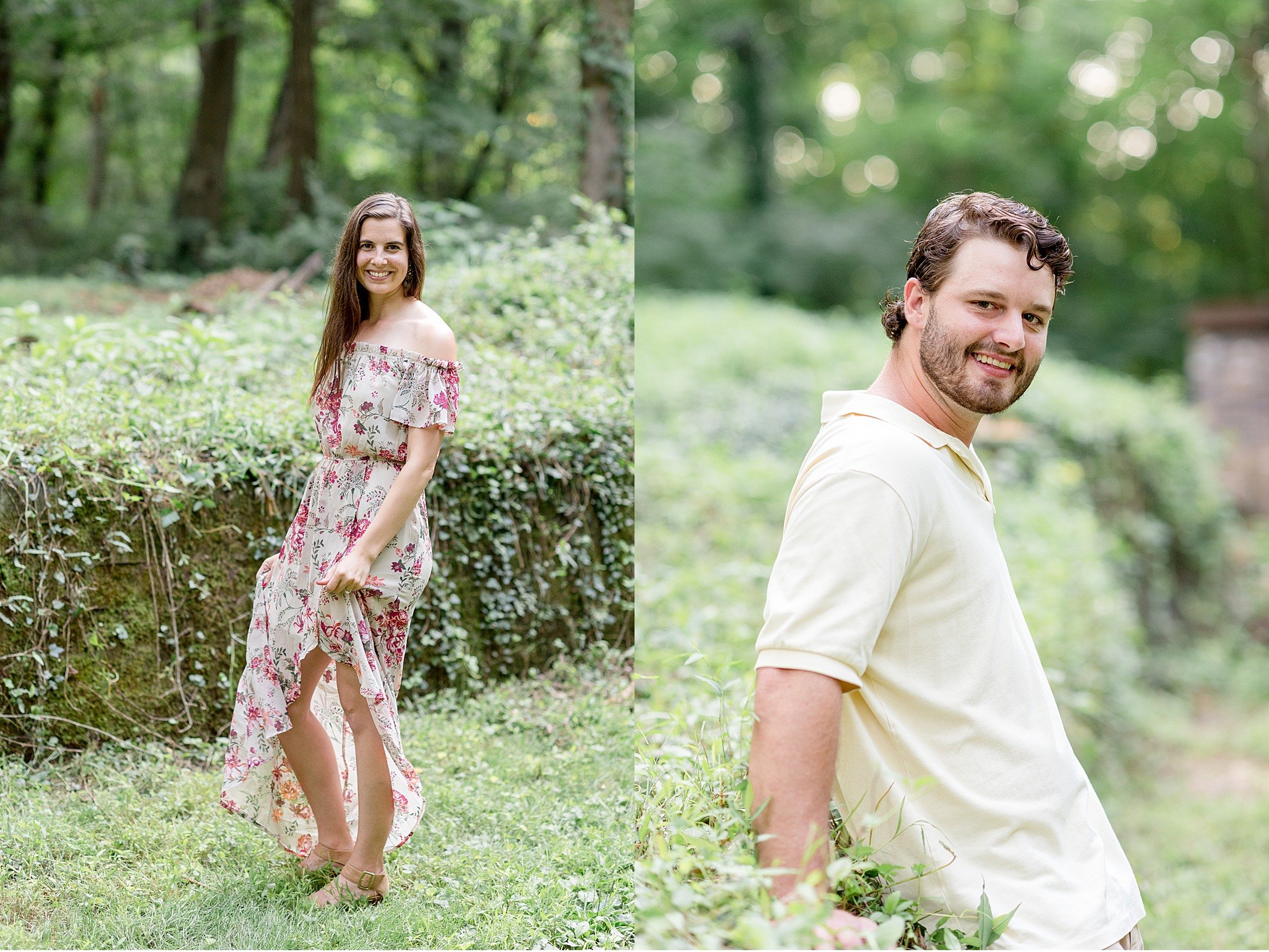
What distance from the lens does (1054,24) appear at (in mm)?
17438

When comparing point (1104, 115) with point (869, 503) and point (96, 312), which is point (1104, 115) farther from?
point (869, 503)

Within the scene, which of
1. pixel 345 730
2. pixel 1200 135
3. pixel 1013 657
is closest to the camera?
pixel 1013 657

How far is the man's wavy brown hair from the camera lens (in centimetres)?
171

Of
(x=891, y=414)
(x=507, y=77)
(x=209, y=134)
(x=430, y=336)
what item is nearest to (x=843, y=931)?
(x=891, y=414)

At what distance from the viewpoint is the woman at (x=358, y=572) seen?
1.98 metres

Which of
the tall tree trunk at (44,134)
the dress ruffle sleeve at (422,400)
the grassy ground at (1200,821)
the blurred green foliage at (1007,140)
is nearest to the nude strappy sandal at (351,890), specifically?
the dress ruffle sleeve at (422,400)

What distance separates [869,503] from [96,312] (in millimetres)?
3833

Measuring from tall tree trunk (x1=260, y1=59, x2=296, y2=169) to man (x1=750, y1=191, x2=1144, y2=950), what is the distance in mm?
3885

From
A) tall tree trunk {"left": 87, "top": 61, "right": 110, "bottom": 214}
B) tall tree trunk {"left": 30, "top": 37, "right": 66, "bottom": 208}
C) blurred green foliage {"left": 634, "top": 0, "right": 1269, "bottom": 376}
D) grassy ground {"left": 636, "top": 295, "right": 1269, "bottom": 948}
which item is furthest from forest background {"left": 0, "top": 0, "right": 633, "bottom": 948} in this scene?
blurred green foliage {"left": 634, "top": 0, "right": 1269, "bottom": 376}

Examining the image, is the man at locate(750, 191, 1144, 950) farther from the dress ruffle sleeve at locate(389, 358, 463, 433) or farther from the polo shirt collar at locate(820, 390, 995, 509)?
the dress ruffle sleeve at locate(389, 358, 463, 433)

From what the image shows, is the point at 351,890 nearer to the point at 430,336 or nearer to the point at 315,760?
the point at 315,760

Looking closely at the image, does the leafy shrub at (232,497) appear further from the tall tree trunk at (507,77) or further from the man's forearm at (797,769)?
the man's forearm at (797,769)

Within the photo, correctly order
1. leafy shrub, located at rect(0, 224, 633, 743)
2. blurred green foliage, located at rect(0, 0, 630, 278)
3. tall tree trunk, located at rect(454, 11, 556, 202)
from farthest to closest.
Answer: blurred green foliage, located at rect(0, 0, 630, 278) < tall tree trunk, located at rect(454, 11, 556, 202) < leafy shrub, located at rect(0, 224, 633, 743)

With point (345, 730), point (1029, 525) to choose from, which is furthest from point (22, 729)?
point (1029, 525)
